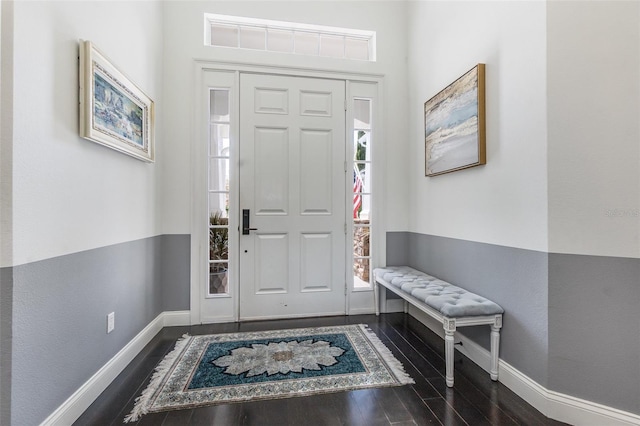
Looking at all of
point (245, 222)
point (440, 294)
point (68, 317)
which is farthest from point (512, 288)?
point (68, 317)

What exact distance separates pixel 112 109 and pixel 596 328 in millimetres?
2950

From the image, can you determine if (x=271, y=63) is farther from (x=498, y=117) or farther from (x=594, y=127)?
(x=594, y=127)

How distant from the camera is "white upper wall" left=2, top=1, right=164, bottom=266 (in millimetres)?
1217

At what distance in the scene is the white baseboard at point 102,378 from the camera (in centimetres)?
143

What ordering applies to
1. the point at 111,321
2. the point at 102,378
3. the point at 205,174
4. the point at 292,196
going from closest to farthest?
1. the point at 102,378
2. the point at 111,321
3. the point at 205,174
4. the point at 292,196

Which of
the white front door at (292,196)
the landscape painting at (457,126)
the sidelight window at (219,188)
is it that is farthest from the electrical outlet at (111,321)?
the landscape painting at (457,126)

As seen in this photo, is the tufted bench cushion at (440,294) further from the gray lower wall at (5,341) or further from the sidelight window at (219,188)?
the gray lower wall at (5,341)

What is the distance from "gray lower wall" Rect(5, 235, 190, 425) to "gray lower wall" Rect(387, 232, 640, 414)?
A: 2.42 metres

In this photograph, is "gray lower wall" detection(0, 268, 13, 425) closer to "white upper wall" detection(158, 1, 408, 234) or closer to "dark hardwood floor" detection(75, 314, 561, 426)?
"dark hardwood floor" detection(75, 314, 561, 426)

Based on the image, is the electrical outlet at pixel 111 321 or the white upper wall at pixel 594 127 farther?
the electrical outlet at pixel 111 321

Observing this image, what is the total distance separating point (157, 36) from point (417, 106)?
2.47m

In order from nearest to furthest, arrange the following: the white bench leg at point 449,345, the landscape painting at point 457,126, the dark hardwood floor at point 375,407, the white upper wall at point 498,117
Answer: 1. the dark hardwood floor at point 375,407
2. the white upper wall at point 498,117
3. the white bench leg at point 449,345
4. the landscape painting at point 457,126

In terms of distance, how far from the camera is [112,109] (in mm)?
1840

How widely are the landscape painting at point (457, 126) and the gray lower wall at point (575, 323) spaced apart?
75 centimetres
